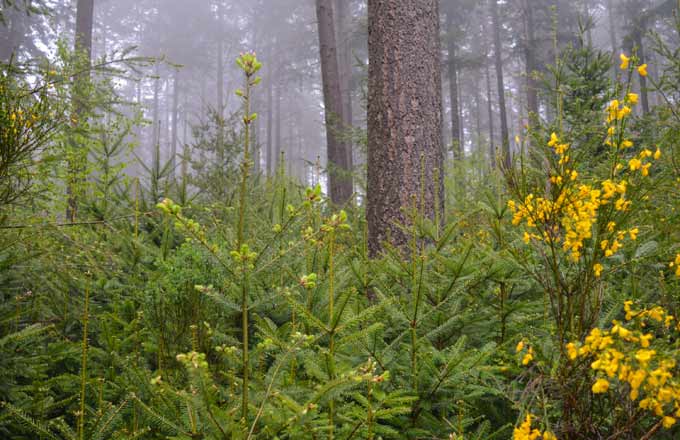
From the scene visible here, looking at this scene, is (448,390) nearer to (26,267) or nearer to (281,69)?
(26,267)

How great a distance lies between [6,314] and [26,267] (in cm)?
29

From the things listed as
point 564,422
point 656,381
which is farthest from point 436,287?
point 656,381

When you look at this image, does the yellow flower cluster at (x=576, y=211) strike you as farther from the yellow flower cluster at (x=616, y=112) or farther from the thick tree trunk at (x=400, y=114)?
the thick tree trunk at (x=400, y=114)

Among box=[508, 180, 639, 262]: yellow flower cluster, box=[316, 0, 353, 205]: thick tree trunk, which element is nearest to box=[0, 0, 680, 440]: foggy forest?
box=[508, 180, 639, 262]: yellow flower cluster

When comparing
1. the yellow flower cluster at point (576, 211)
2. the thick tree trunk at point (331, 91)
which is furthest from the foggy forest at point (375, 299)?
the thick tree trunk at point (331, 91)

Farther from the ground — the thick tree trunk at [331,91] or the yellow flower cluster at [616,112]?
the thick tree trunk at [331,91]

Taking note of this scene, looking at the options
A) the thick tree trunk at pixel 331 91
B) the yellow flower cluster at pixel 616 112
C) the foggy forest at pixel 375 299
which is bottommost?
the foggy forest at pixel 375 299

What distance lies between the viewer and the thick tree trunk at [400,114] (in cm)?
443

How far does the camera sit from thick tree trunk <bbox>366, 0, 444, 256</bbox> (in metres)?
4.43

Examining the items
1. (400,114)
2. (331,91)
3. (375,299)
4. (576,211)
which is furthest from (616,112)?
(331,91)

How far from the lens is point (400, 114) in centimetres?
448

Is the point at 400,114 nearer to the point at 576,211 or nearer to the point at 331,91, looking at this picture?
the point at 576,211

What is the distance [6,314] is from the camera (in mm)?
2617

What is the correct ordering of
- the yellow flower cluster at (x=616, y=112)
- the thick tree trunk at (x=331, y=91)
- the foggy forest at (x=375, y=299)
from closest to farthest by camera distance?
the foggy forest at (x=375, y=299), the yellow flower cluster at (x=616, y=112), the thick tree trunk at (x=331, y=91)
